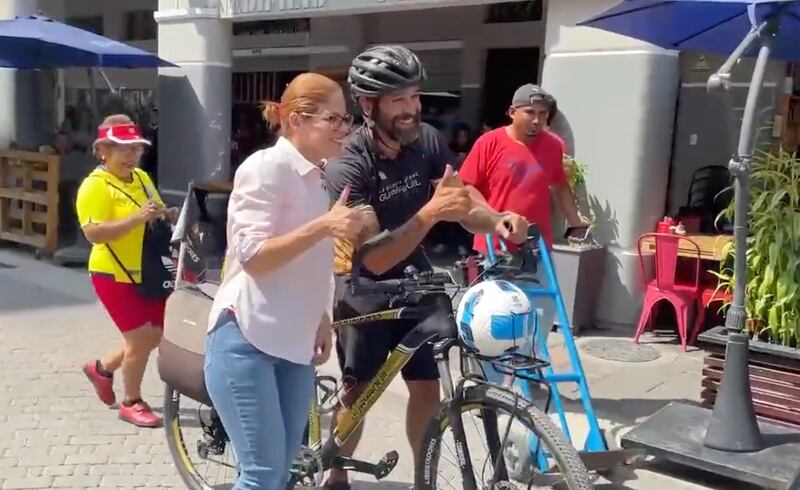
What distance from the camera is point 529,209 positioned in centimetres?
513

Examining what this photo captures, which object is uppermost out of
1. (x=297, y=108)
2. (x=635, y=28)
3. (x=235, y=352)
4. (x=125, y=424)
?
(x=635, y=28)

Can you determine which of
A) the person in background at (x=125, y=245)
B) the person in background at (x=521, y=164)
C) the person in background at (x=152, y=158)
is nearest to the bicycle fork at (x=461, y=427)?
the person in background at (x=521, y=164)

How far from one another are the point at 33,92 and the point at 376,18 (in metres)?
4.66

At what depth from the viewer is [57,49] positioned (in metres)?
8.87

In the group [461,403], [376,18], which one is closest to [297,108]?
[461,403]

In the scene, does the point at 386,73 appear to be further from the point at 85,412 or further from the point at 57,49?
the point at 57,49

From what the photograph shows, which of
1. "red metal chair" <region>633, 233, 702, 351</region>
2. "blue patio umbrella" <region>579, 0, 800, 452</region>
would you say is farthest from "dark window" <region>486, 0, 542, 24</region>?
"blue patio umbrella" <region>579, 0, 800, 452</region>

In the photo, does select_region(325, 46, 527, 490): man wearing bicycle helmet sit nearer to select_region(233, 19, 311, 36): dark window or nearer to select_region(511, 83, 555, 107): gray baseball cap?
select_region(511, 83, 555, 107): gray baseball cap

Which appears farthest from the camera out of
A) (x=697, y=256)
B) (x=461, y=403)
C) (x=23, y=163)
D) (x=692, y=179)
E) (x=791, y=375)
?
(x=23, y=163)

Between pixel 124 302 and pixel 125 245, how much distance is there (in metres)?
0.31

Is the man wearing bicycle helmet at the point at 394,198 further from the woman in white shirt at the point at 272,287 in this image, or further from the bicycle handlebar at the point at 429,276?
the woman in white shirt at the point at 272,287

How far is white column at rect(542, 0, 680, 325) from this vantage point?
6.54m

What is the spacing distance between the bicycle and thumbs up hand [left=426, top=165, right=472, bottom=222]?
25cm

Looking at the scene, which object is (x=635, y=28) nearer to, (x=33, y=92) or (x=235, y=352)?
(x=235, y=352)
